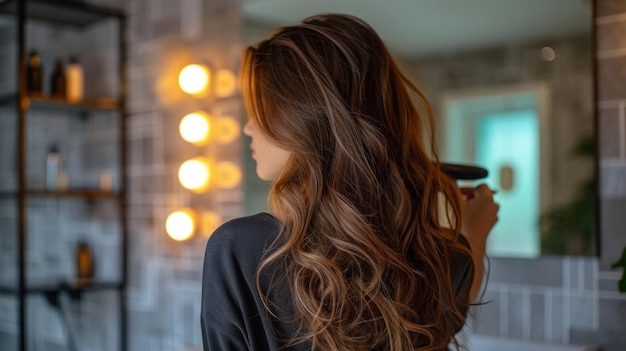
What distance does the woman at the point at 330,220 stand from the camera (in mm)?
935

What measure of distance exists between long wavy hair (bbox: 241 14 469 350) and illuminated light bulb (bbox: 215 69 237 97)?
1.56 m

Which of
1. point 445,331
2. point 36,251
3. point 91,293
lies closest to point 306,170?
point 445,331

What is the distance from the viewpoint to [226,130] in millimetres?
2617

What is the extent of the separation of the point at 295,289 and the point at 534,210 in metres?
1.22

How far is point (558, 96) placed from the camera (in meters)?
1.93

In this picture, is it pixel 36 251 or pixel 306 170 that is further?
pixel 36 251

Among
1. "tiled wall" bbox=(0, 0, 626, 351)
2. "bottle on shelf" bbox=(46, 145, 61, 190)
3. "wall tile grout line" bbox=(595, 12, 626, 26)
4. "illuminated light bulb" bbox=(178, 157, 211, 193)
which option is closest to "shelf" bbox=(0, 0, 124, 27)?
"tiled wall" bbox=(0, 0, 626, 351)

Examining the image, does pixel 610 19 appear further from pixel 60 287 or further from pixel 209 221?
pixel 60 287

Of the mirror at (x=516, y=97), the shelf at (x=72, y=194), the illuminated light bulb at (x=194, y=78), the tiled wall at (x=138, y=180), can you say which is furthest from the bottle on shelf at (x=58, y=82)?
the mirror at (x=516, y=97)

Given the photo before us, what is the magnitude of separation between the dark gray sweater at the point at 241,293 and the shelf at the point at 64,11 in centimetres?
218

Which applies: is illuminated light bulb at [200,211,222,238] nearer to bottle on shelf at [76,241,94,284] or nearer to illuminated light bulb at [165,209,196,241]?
illuminated light bulb at [165,209,196,241]

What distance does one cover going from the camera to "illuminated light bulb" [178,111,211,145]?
104 inches

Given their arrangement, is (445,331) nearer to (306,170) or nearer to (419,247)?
(419,247)

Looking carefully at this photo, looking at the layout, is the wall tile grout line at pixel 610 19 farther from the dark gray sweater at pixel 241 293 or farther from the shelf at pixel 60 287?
the shelf at pixel 60 287
